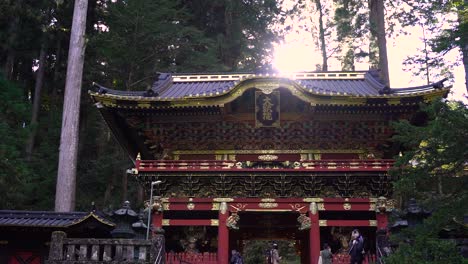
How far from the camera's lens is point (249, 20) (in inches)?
961

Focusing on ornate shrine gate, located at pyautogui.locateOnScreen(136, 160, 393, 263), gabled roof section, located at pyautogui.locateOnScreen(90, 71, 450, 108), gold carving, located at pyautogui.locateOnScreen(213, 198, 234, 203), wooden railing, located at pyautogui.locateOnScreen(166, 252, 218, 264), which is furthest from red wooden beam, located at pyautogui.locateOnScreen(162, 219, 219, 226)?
gabled roof section, located at pyautogui.locateOnScreen(90, 71, 450, 108)

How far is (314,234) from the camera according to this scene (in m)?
11.7

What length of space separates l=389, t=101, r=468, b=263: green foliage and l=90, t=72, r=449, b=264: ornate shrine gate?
147 inches

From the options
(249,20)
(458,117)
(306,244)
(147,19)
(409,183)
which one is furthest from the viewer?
(249,20)

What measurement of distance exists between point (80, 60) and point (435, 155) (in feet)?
40.5

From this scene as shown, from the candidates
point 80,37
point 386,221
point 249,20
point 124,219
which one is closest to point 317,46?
point 249,20

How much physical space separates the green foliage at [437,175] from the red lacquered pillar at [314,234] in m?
3.72

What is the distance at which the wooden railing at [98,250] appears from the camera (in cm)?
873

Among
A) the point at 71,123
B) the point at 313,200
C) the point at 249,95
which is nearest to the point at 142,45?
the point at 71,123

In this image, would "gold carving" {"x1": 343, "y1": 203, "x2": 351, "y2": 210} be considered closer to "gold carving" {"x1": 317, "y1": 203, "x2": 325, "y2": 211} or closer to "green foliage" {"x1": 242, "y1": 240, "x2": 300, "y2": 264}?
"gold carving" {"x1": 317, "y1": 203, "x2": 325, "y2": 211}

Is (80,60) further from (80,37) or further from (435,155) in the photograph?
(435,155)

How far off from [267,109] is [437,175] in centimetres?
568

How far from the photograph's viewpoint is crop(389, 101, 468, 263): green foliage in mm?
7090

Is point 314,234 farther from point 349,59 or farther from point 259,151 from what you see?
point 349,59
